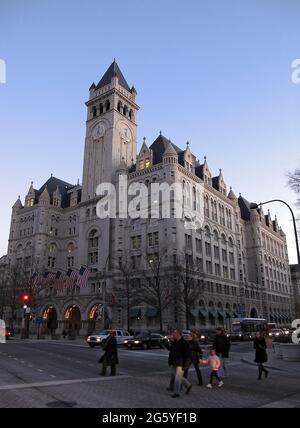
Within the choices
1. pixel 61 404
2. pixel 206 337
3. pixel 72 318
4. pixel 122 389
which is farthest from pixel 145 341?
pixel 72 318

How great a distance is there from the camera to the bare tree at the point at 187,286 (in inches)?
1972

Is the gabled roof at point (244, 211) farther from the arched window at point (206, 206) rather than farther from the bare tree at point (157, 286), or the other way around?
the bare tree at point (157, 286)

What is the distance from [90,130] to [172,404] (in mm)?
76556

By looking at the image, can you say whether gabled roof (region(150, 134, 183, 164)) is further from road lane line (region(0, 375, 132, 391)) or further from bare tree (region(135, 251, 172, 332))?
road lane line (region(0, 375, 132, 391))

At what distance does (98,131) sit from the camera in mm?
78875

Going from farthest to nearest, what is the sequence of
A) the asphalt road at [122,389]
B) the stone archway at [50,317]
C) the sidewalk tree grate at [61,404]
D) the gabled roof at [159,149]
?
1. the stone archway at [50,317]
2. the gabled roof at [159,149]
3. the asphalt road at [122,389]
4. the sidewalk tree grate at [61,404]

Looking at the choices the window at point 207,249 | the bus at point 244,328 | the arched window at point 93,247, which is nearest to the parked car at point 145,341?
the bus at point 244,328

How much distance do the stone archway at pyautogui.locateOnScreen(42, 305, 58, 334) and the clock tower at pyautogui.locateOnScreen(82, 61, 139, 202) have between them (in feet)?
76.0

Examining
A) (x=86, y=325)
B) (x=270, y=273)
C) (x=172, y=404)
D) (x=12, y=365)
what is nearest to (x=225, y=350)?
(x=172, y=404)

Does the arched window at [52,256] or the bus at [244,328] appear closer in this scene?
the bus at [244,328]

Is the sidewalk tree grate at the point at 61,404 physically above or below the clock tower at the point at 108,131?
below

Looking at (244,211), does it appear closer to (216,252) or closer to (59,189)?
(216,252)

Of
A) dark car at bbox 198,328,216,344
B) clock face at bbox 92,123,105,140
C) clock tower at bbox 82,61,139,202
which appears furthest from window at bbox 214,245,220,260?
clock face at bbox 92,123,105,140

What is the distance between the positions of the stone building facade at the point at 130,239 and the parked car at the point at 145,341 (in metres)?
15.0
